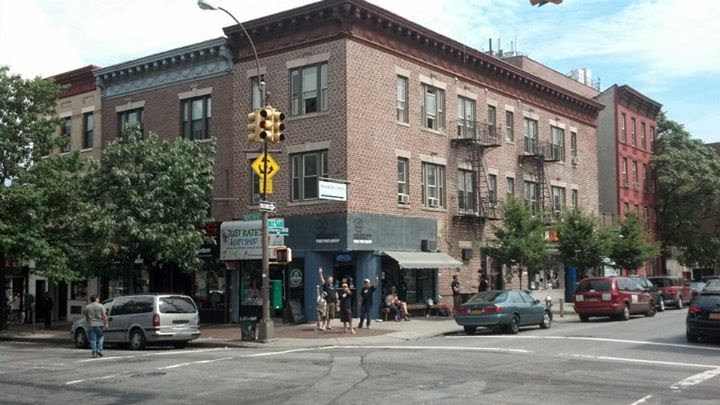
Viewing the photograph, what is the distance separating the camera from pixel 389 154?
97.2 ft

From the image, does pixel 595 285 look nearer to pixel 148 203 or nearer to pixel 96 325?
pixel 148 203

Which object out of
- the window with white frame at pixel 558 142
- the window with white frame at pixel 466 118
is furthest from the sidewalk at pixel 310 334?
the window with white frame at pixel 558 142

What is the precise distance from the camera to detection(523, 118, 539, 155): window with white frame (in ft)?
128

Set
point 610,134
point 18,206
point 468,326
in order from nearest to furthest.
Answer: point 468,326 → point 18,206 → point 610,134

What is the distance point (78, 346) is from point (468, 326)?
11861 millimetres

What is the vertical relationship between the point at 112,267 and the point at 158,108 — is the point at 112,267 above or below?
below

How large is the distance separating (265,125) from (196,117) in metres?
13.3

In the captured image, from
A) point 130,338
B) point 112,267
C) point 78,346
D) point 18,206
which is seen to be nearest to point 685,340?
point 130,338

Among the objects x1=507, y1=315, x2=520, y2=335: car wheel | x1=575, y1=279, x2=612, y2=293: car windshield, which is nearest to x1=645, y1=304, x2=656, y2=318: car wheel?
x1=575, y1=279, x2=612, y2=293: car windshield

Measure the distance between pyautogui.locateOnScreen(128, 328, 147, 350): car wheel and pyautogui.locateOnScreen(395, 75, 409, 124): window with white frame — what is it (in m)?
13.5

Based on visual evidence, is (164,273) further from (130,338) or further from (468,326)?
(468,326)

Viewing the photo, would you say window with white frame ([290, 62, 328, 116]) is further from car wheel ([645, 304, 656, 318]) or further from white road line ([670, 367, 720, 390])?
white road line ([670, 367, 720, 390])

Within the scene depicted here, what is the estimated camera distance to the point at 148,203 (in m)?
26.6

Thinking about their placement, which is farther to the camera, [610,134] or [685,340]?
[610,134]
